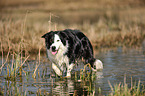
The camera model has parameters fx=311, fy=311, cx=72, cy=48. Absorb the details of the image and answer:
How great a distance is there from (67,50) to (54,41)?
2.14ft

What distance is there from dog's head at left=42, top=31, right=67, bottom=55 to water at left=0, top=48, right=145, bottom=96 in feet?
2.87

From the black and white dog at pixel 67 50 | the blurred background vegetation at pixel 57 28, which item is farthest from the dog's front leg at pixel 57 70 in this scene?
the blurred background vegetation at pixel 57 28

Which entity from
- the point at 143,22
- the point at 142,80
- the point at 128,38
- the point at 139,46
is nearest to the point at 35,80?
the point at 142,80

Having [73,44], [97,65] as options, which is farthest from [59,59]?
[97,65]

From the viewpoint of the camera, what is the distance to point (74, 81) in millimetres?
8328

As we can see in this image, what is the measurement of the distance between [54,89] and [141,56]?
17.7 ft

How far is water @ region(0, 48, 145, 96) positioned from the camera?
7.27 m

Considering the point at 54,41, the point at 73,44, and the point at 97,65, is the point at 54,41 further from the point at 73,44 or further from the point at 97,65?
the point at 97,65

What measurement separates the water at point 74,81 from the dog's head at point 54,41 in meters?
0.87

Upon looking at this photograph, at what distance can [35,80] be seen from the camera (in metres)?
8.46

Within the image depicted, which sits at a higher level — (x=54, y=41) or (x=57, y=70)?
(x=54, y=41)

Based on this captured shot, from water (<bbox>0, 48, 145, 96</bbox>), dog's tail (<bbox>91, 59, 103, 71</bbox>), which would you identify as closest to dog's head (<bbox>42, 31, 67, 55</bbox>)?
water (<bbox>0, 48, 145, 96</bbox>)

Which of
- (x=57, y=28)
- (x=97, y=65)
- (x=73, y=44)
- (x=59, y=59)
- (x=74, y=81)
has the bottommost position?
(x=74, y=81)

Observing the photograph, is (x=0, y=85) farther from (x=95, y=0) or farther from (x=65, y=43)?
(x=95, y=0)
